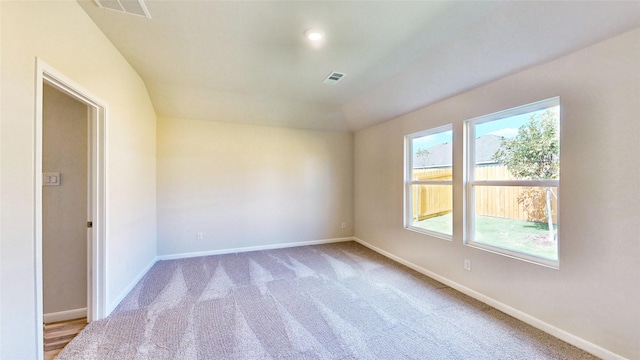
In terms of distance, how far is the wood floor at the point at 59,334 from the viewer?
6.48 ft

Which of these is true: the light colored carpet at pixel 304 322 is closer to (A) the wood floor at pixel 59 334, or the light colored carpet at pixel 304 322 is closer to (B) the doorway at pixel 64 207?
(A) the wood floor at pixel 59 334

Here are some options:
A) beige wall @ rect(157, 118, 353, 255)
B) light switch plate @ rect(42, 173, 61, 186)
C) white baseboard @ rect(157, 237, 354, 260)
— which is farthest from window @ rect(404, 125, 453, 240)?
light switch plate @ rect(42, 173, 61, 186)

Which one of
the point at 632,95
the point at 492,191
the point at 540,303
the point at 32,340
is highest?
the point at 632,95

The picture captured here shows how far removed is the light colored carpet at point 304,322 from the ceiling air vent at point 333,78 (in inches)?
106

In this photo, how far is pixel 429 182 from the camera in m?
3.58

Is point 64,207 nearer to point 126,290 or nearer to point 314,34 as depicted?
point 126,290

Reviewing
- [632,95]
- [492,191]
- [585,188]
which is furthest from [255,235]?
[632,95]

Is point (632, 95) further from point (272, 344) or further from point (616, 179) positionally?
point (272, 344)

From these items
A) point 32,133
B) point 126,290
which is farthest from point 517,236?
point 126,290

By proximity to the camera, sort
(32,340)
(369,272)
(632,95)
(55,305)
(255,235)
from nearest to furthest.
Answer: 1. (32,340)
2. (632,95)
3. (55,305)
4. (369,272)
5. (255,235)

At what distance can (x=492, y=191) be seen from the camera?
8.93 ft

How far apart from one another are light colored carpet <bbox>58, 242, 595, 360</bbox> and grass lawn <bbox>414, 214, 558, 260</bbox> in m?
0.68

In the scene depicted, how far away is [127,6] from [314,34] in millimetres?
1484

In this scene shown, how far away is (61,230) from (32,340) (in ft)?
4.43
